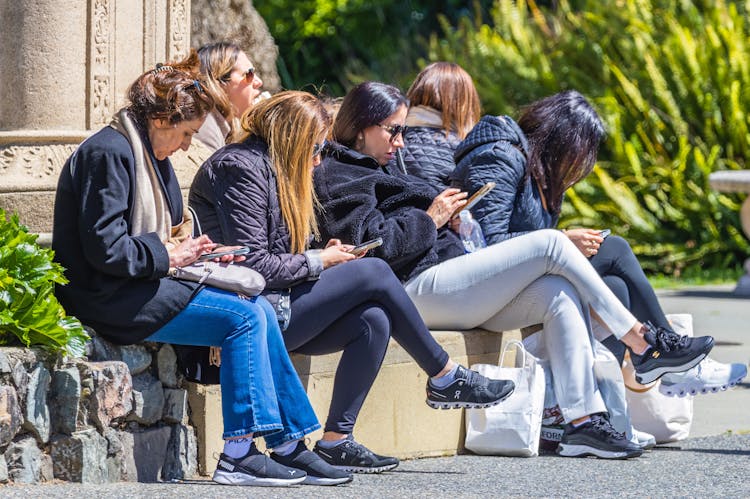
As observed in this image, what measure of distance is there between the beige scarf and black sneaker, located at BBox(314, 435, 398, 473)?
910mm

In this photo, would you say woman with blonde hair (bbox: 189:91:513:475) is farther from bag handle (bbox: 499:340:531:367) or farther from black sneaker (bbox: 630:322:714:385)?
black sneaker (bbox: 630:322:714:385)

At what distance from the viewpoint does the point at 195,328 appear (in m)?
4.34

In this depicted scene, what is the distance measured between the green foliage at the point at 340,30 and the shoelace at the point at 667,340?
13.8 meters

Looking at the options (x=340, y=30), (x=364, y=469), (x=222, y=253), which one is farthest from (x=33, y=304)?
(x=340, y=30)

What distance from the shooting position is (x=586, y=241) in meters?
5.50

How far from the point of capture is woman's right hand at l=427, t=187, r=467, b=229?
5.36 metres

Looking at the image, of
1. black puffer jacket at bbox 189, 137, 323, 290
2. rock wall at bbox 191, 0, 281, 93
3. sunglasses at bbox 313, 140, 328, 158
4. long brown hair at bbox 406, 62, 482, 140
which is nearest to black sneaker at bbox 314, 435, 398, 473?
black puffer jacket at bbox 189, 137, 323, 290

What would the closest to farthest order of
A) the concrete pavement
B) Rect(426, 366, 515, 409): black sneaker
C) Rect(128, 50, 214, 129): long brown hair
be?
1. the concrete pavement
2. Rect(128, 50, 214, 129): long brown hair
3. Rect(426, 366, 515, 409): black sneaker

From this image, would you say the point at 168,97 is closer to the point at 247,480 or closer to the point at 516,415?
the point at 247,480

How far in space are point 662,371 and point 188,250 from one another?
1.98 m

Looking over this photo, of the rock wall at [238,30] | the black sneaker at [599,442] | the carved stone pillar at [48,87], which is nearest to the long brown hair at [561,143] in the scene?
the black sneaker at [599,442]

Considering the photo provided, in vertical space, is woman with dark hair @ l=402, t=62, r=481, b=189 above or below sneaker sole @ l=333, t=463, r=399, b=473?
above

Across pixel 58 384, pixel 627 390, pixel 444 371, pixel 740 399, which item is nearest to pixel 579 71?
pixel 740 399

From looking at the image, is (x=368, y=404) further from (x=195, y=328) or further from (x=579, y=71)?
(x=579, y=71)
